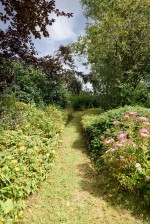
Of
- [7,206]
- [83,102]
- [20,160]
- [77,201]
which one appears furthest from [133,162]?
[83,102]

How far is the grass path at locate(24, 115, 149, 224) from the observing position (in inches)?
170

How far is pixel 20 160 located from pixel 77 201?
144 centimetres

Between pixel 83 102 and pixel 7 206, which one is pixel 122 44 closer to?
pixel 83 102

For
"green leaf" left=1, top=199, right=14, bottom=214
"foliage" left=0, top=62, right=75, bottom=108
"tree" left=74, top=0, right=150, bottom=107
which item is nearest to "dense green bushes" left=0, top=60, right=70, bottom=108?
"foliage" left=0, top=62, right=75, bottom=108

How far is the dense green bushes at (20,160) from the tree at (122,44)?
532cm

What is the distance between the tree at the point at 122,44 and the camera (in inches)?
464

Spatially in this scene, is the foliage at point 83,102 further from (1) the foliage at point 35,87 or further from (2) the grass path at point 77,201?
(2) the grass path at point 77,201

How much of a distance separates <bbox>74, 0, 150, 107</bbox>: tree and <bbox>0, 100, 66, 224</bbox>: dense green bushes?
17.4 ft

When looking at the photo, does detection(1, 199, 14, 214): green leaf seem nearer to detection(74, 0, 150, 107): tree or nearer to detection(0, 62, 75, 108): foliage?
detection(0, 62, 75, 108): foliage

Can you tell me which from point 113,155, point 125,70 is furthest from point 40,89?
point 113,155

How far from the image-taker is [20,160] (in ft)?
16.7

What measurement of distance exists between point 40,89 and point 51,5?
7464mm

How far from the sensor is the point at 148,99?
432 inches

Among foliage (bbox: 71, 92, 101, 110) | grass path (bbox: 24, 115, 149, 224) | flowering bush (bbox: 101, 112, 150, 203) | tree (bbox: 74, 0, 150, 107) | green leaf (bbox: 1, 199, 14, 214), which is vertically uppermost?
tree (bbox: 74, 0, 150, 107)
